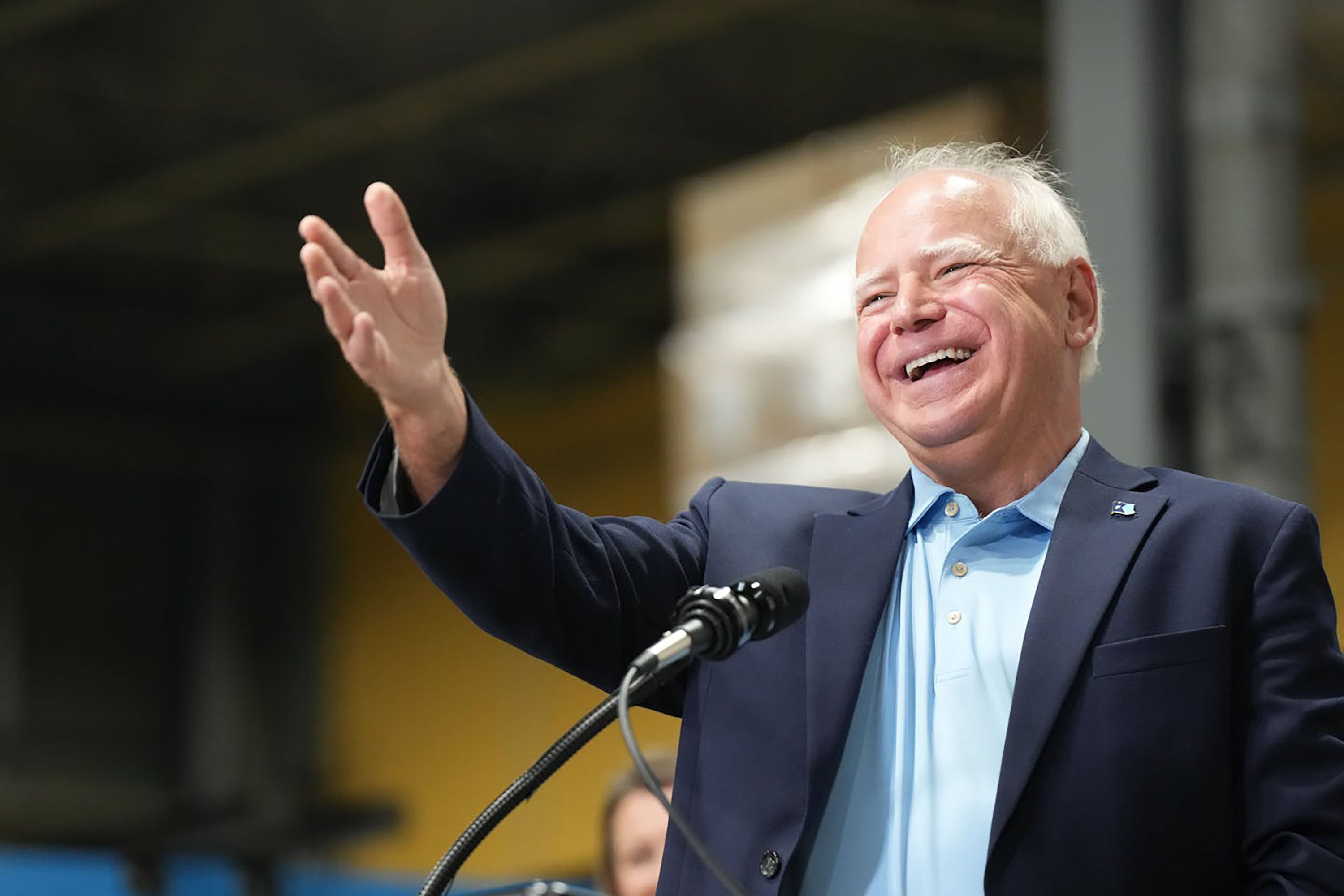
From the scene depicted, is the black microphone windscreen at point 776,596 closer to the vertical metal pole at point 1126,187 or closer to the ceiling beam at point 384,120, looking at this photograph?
the vertical metal pole at point 1126,187

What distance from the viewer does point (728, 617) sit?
1454mm

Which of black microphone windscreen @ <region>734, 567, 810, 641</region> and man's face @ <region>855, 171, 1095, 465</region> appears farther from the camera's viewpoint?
man's face @ <region>855, 171, 1095, 465</region>

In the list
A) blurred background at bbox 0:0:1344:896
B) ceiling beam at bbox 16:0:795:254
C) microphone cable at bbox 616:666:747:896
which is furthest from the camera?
ceiling beam at bbox 16:0:795:254

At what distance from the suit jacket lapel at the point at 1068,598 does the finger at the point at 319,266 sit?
2.15 ft

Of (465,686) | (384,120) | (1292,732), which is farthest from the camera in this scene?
(465,686)

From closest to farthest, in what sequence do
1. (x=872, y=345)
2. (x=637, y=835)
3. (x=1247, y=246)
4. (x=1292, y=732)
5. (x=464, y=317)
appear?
(x=1292, y=732)
(x=872, y=345)
(x=637, y=835)
(x=1247, y=246)
(x=464, y=317)

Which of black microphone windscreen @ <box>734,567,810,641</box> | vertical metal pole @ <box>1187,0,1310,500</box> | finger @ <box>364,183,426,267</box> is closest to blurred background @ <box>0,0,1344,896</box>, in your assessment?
vertical metal pole @ <box>1187,0,1310,500</box>

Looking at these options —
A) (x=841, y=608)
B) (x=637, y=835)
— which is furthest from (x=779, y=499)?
(x=637, y=835)

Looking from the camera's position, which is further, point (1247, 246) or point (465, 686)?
point (465, 686)

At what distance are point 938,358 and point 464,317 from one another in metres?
9.50

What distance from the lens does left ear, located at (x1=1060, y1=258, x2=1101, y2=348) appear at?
1.88m

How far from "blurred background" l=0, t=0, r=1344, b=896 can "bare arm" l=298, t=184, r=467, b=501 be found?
10.2 ft

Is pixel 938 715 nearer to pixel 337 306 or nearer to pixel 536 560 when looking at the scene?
pixel 536 560

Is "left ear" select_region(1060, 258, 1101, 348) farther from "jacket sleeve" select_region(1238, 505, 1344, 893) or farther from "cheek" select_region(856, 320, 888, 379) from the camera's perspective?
"jacket sleeve" select_region(1238, 505, 1344, 893)
